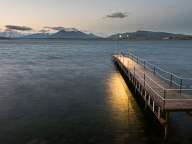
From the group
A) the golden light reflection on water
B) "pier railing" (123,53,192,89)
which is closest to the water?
the golden light reflection on water

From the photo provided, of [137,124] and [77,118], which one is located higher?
[77,118]

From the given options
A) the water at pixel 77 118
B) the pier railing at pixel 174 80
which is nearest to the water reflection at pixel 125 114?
the water at pixel 77 118

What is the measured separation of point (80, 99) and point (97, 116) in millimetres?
6194

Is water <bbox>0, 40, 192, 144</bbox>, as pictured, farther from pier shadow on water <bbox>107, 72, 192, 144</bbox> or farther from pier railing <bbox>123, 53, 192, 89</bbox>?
pier railing <bbox>123, 53, 192, 89</bbox>

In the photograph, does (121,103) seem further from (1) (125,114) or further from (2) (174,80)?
(2) (174,80)

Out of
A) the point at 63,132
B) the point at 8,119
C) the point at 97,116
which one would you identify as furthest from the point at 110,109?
the point at 8,119

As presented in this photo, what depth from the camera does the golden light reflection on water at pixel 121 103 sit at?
963 inches

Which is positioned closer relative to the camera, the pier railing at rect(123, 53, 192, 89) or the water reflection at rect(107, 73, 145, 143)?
the water reflection at rect(107, 73, 145, 143)

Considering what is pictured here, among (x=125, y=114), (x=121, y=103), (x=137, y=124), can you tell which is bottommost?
(x=137, y=124)

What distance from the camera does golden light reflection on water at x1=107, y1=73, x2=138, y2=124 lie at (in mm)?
24470

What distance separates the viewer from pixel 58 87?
122 ft

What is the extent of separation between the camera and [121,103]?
29.0m

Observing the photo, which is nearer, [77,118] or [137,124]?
[137,124]

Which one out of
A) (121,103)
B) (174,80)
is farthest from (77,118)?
(174,80)
